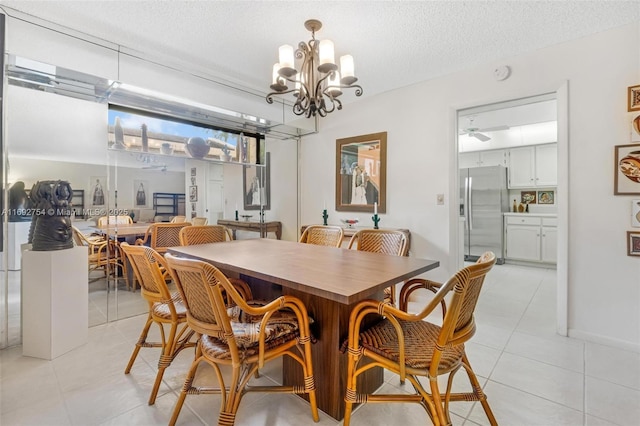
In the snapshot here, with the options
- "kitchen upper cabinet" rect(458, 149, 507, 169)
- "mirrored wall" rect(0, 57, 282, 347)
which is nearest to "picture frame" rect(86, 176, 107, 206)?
"mirrored wall" rect(0, 57, 282, 347)

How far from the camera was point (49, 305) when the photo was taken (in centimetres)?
221

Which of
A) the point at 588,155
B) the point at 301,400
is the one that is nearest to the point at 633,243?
the point at 588,155

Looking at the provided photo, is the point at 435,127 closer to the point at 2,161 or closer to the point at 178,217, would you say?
the point at 178,217

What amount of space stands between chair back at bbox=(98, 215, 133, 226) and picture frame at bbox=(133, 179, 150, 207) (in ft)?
0.53

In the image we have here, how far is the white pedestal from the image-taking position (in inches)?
86.2

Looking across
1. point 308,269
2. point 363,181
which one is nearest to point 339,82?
point 308,269

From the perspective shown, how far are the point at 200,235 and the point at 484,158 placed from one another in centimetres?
577

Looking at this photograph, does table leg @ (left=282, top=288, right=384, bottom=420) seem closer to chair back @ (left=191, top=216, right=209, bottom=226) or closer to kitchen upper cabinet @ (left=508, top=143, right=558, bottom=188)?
chair back @ (left=191, top=216, right=209, bottom=226)

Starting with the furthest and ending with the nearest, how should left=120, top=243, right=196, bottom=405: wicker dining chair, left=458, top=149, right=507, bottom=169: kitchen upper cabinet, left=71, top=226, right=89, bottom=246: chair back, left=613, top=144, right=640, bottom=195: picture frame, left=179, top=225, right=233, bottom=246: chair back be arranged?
1. left=458, top=149, right=507, bottom=169: kitchen upper cabinet
2. left=179, top=225, right=233, bottom=246: chair back
3. left=71, top=226, right=89, bottom=246: chair back
4. left=613, top=144, right=640, bottom=195: picture frame
5. left=120, top=243, right=196, bottom=405: wicker dining chair

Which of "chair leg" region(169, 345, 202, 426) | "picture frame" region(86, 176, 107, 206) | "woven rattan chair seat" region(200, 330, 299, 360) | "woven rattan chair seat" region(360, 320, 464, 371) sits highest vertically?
"picture frame" region(86, 176, 107, 206)

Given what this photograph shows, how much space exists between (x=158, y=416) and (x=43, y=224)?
69.8 inches

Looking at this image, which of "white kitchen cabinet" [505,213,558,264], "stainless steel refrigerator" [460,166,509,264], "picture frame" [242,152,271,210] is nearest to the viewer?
"picture frame" [242,152,271,210]

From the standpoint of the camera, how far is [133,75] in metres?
3.05

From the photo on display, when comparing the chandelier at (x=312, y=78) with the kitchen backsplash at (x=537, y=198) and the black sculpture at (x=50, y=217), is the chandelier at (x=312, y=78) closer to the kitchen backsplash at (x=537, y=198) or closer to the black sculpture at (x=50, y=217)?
the black sculpture at (x=50, y=217)
